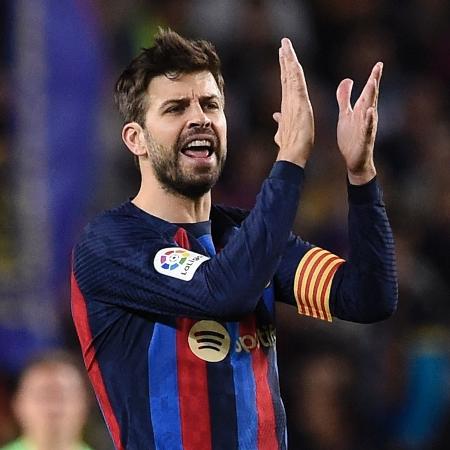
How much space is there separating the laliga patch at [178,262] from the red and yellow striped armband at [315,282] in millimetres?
421

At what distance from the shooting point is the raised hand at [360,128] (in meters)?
3.82

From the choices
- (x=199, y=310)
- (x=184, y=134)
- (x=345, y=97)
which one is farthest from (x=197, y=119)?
(x=199, y=310)

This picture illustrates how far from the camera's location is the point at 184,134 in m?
3.86

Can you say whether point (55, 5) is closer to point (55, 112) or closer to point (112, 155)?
point (55, 112)

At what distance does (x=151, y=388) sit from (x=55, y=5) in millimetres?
4173

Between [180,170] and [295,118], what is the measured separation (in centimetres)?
38

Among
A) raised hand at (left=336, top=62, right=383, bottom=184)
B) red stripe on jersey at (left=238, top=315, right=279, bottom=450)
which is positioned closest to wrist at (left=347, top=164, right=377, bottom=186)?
raised hand at (left=336, top=62, right=383, bottom=184)

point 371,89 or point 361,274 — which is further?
point 361,274

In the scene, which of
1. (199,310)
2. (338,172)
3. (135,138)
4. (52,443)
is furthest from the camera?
(338,172)

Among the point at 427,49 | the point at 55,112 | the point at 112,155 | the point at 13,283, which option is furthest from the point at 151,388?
the point at 427,49

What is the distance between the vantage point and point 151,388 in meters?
3.76

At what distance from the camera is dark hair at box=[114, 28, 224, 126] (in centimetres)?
391

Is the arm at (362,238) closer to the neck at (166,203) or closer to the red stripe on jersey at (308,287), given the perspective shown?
the red stripe on jersey at (308,287)

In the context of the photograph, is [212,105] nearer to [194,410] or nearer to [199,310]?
[199,310]
